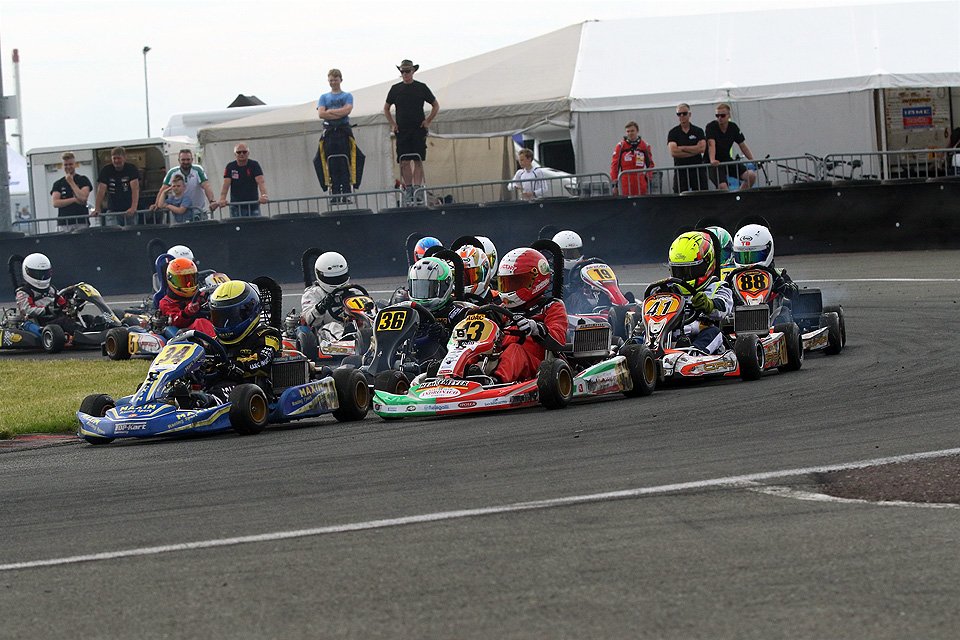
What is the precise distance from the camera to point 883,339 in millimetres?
13094

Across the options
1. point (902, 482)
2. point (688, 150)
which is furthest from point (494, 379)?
point (688, 150)

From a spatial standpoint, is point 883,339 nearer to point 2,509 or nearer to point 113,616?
point 2,509

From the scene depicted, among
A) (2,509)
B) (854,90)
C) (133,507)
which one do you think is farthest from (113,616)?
(854,90)

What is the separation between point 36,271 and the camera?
17.0m

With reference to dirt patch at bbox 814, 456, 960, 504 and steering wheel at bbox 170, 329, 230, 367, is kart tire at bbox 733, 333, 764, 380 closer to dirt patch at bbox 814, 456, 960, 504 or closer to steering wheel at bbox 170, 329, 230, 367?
steering wheel at bbox 170, 329, 230, 367

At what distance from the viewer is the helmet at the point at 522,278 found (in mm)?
10023

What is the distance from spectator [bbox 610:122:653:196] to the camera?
18.7 metres

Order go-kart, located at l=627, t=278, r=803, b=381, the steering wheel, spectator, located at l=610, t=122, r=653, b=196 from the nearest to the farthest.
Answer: the steering wheel
go-kart, located at l=627, t=278, r=803, b=381
spectator, located at l=610, t=122, r=653, b=196

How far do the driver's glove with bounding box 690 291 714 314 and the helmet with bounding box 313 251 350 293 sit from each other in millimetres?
4193

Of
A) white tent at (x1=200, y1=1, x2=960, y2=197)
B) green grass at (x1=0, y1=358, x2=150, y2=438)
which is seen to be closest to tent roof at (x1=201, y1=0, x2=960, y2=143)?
white tent at (x1=200, y1=1, x2=960, y2=197)

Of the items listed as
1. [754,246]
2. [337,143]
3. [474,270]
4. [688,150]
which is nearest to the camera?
[474,270]

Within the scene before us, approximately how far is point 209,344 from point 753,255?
5267mm

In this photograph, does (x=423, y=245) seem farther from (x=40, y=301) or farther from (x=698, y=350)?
(x=40, y=301)

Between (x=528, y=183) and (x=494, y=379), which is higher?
(x=528, y=183)
